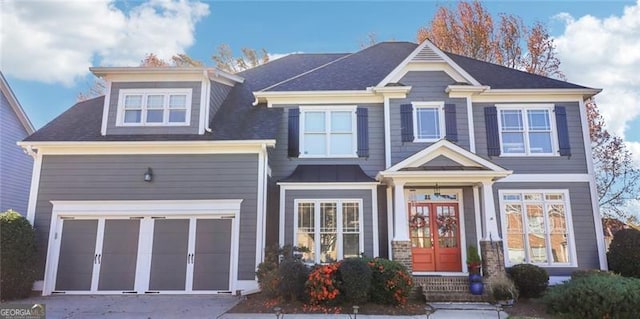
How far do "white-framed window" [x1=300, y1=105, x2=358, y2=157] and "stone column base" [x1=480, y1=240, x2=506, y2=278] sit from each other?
452cm

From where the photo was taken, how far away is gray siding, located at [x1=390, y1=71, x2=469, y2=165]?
11.8 metres

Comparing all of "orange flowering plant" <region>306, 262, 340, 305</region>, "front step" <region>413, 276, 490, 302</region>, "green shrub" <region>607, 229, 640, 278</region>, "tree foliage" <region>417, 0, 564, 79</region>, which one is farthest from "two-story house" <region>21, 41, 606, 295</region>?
"tree foliage" <region>417, 0, 564, 79</region>

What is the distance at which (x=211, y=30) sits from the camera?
1655 centimetres

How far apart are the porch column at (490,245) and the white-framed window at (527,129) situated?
8.18 feet

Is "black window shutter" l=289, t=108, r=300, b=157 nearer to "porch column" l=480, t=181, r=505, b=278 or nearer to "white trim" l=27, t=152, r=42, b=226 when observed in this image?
"porch column" l=480, t=181, r=505, b=278

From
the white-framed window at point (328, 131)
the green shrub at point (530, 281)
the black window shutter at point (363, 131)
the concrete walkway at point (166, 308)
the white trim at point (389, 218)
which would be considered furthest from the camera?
the white-framed window at point (328, 131)

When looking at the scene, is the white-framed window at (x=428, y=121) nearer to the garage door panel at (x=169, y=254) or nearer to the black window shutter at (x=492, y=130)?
the black window shutter at (x=492, y=130)

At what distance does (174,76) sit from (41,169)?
4.52 metres

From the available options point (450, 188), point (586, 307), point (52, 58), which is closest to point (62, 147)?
point (52, 58)

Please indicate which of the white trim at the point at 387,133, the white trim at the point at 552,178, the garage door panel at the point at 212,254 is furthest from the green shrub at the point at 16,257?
the white trim at the point at 552,178

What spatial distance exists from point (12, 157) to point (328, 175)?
13066 millimetres

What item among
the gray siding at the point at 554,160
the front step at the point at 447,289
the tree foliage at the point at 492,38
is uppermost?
the tree foliage at the point at 492,38

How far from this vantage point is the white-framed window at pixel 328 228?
10.8m

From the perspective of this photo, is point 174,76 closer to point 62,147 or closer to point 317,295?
point 62,147
